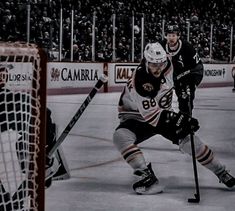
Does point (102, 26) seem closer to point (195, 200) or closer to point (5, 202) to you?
point (195, 200)

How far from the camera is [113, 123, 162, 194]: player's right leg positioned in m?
4.18

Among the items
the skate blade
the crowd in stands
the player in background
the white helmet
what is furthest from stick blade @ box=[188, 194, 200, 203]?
the crowd in stands

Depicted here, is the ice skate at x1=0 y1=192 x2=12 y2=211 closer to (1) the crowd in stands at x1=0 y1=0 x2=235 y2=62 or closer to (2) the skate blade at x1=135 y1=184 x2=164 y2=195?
(2) the skate blade at x1=135 y1=184 x2=164 y2=195

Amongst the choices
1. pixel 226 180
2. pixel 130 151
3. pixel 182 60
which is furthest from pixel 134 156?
pixel 182 60

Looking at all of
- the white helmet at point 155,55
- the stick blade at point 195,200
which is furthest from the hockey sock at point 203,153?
the white helmet at point 155,55

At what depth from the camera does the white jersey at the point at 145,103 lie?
13.9 ft

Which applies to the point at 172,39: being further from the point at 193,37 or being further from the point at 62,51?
the point at 193,37

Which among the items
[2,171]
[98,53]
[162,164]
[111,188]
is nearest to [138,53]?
[98,53]

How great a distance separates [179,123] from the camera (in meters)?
4.19

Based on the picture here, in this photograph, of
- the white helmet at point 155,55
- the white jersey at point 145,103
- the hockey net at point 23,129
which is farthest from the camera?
the white jersey at point 145,103

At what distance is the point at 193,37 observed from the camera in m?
16.5

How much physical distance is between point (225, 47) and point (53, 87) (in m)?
6.44

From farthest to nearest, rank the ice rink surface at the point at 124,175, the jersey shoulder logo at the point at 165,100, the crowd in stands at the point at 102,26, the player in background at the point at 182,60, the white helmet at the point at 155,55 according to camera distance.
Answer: the crowd in stands at the point at 102,26, the player in background at the point at 182,60, the jersey shoulder logo at the point at 165,100, the white helmet at the point at 155,55, the ice rink surface at the point at 124,175

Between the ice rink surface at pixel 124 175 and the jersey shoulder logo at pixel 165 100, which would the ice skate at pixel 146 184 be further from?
the jersey shoulder logo at pixel 165 100
